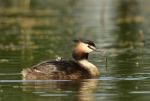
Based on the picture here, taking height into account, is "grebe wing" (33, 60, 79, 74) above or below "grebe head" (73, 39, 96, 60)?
below

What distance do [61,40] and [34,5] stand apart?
28338mm

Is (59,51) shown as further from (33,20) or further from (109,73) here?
(33,20)

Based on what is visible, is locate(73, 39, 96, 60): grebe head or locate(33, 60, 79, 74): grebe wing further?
locate(73, 39, 96, 60): grebe head

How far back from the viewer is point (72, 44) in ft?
97.6

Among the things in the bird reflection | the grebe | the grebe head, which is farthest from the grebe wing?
the grebe head

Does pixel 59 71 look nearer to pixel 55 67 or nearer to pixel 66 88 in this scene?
pixel 55 67

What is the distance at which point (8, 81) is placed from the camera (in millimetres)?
19406

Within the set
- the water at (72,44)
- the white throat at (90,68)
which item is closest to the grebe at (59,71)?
the white throat at (90,68)

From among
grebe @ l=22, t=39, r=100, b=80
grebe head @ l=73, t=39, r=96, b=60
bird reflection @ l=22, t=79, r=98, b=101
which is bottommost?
bird reflection @ l=22, t=79, r=98, b=101

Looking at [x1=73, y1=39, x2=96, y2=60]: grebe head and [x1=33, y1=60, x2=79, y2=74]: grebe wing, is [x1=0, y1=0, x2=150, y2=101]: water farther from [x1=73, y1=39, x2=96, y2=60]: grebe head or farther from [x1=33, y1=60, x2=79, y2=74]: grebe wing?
[x1=73, y1=39, x2=96, y2=60]: grebe head

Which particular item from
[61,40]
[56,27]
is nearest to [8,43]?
[61,40]

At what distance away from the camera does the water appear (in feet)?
57.9

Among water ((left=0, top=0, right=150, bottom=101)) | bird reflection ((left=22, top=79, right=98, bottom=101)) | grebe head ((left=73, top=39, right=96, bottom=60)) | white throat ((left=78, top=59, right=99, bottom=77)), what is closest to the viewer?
bird reflection ((left=22, top=79, right=98, bottom=101))

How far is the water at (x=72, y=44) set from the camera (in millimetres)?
17641
